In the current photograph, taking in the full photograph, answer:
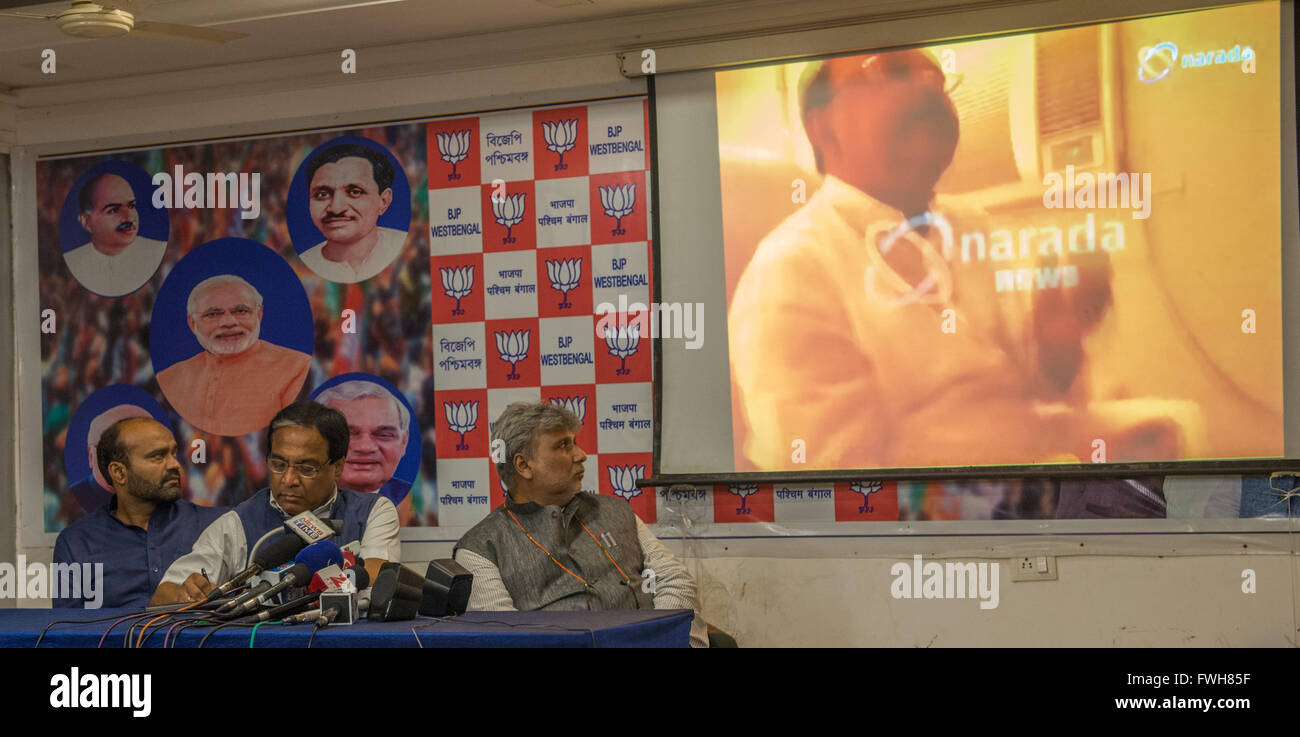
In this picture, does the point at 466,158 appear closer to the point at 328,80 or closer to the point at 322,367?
the point at 328,80

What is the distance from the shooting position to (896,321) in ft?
12.5

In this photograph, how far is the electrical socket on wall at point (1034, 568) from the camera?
12.1ft

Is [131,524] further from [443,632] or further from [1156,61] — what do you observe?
[1156,61]

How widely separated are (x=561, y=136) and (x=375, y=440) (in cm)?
134

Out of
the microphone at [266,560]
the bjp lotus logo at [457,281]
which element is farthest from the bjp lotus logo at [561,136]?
the microphone at [266,560]

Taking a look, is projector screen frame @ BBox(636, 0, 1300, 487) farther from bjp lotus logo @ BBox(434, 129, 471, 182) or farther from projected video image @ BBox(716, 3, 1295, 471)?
bjp lotus logo @ BBox(434, 129, 471, 182)

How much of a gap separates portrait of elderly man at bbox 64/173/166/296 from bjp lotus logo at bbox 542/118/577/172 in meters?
1.69

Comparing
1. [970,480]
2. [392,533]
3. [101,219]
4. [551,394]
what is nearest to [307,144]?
[101,219]

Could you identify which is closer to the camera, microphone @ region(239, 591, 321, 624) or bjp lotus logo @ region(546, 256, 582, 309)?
microphone @ region(239, 591, 321, 624)

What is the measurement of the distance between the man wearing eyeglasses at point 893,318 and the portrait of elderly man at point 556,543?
2.39ft

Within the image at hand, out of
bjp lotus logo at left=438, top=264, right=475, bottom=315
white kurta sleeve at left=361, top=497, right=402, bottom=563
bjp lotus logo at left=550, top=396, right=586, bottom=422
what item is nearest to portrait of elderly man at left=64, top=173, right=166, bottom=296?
bjp lotus logo at left=438, top=264, right=475, bottom=315

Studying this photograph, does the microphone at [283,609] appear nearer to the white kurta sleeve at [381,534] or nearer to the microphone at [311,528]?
the microphone at [311,528]

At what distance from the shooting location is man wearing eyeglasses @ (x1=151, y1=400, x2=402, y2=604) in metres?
3.61
